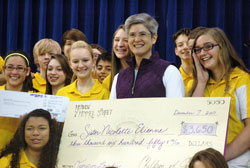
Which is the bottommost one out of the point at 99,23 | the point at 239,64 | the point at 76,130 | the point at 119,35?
the point at 76,130

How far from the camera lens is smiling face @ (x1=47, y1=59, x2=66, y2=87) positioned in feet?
11.4

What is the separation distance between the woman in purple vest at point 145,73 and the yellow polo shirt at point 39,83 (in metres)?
1.14

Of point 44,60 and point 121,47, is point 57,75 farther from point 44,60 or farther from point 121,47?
point 121,47

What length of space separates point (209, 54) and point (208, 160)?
2.56 ft

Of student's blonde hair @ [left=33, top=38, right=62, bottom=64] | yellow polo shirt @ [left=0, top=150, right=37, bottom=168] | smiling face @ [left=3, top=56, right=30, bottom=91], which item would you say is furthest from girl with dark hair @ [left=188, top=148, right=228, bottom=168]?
student's blonde hair @ [left=33, top=38, right=62, bottom=64]

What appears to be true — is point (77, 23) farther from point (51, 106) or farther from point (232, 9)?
point (51, 106)

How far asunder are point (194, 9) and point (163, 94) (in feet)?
8.89

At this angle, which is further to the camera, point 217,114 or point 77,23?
point 77,23

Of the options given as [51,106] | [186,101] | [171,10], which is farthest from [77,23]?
[186,101]

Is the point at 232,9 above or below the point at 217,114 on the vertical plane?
above

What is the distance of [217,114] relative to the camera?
2.15 meters

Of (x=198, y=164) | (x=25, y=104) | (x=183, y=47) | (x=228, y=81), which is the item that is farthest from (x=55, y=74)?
(x=198, y=164)

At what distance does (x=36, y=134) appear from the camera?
7.84ft

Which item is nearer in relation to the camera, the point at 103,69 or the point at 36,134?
the point at 36,134
